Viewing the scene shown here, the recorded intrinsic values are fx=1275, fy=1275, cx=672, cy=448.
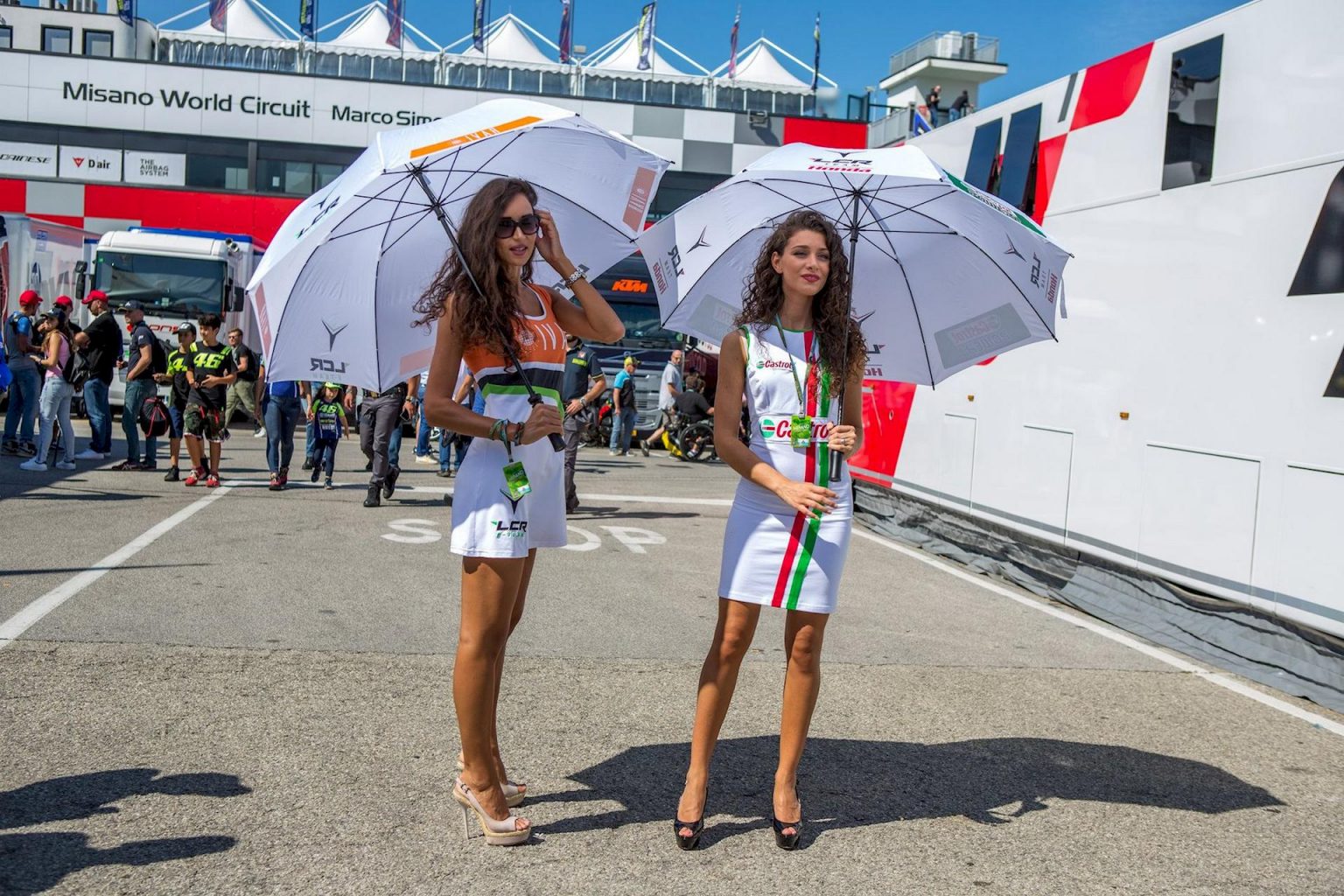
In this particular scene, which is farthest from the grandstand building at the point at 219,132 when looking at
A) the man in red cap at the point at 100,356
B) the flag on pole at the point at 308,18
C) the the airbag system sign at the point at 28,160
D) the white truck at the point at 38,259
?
the man in red cap at the point at 100,356

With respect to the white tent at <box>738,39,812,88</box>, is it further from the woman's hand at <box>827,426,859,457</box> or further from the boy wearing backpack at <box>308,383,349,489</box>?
the woman's hand at <box>827,426,859,457</box>

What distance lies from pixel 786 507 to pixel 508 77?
131 feet

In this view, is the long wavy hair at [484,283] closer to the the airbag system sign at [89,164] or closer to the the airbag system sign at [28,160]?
the the airbag system sign at [89,164]

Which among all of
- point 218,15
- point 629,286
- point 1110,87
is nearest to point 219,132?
point 218,15

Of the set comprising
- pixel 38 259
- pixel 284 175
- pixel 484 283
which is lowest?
pixel 484 283

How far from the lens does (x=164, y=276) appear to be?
21.6m

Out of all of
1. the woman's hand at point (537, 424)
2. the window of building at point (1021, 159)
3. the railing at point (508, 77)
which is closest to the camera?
the woman's hand at point (537, 424)

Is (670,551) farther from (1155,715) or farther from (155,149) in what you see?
(155,149)

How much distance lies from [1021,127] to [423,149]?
6.61 metres

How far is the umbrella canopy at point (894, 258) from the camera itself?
4754mm

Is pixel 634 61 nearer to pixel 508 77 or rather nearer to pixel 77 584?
pixel 508 77

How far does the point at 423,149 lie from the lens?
398 cm

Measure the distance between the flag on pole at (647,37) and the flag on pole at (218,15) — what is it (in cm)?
1531

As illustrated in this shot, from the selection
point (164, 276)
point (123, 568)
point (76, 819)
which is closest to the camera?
point (76, 819)
